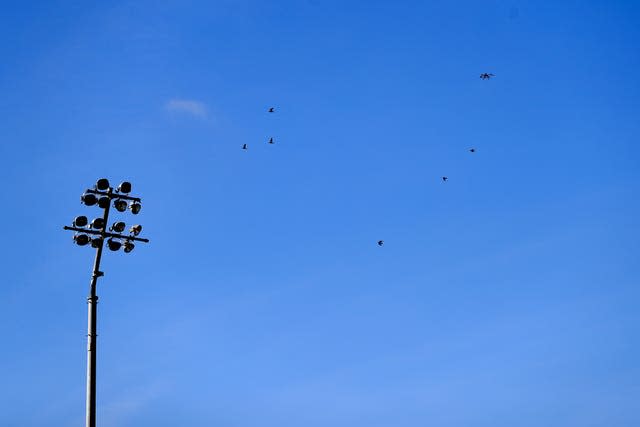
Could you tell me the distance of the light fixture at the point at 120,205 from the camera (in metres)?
22.6

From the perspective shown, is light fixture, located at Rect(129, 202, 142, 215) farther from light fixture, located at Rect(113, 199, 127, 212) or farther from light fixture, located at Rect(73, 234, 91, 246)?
light fixture, located at Rect(73, 234, 91, 246)


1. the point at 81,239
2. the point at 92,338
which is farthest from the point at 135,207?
the point at 92,338

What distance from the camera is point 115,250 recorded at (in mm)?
22375

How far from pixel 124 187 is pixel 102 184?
22.2 inches

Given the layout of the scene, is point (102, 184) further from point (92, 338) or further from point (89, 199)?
point (92, 338)

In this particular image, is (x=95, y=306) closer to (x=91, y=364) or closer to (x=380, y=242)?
(x=91, y=364)

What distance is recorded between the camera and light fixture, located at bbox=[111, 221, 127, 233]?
22.4 m

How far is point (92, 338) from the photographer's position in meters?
21.5

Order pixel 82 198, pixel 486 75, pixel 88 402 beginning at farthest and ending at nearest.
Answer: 1. pixel 486 75
2. pixel 82 198
3. pixel 88 402

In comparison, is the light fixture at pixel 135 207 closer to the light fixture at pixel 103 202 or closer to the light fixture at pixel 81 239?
the light fixture at pixel 103 202

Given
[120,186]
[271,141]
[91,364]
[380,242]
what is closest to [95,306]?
[91,364]

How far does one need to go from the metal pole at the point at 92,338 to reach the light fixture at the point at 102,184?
19 centimetres

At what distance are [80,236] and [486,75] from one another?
33.2m

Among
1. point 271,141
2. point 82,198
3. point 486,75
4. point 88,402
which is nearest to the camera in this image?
point 88,402
